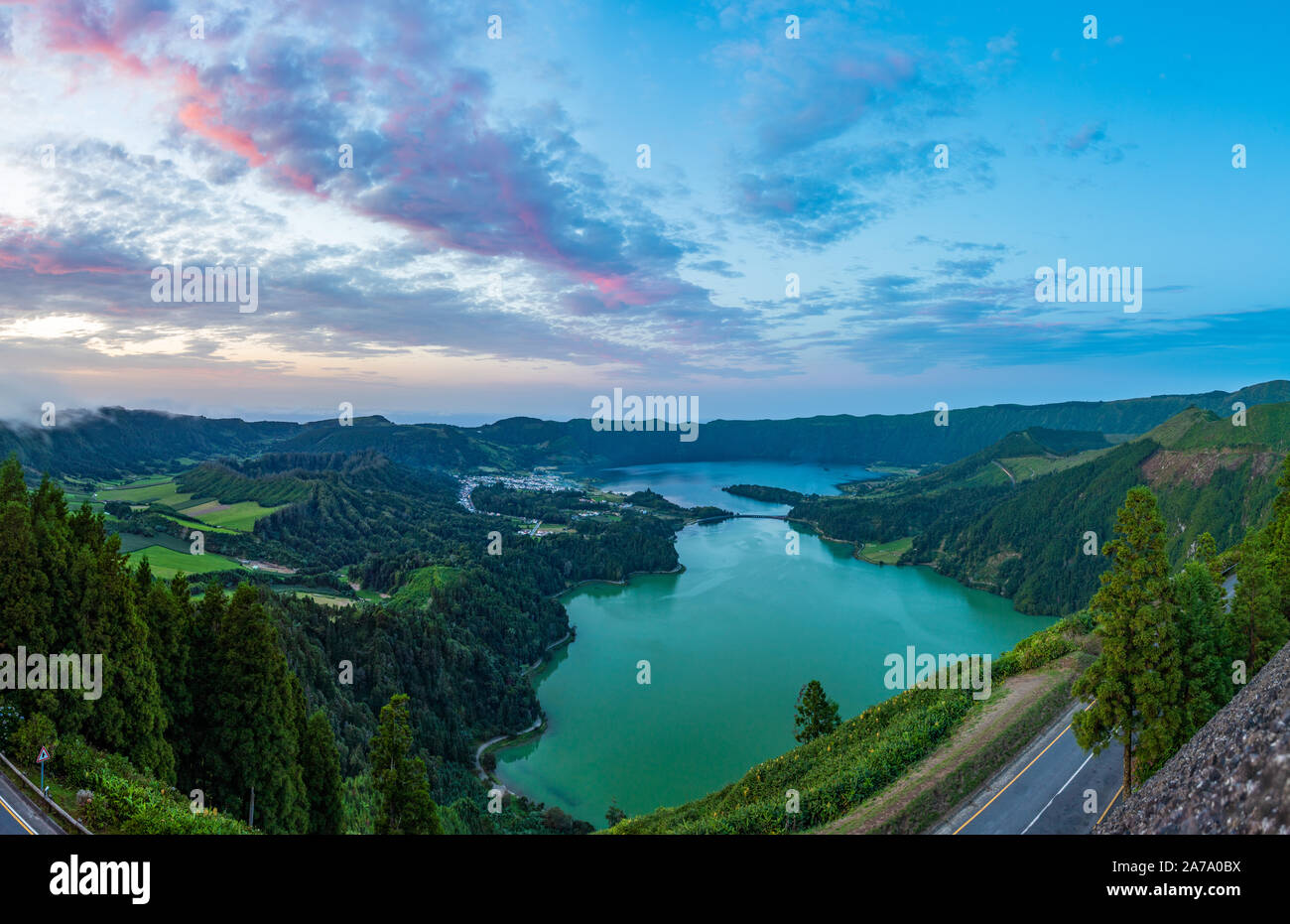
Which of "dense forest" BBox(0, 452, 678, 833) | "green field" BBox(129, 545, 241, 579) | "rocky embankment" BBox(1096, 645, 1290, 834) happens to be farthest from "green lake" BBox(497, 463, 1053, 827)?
"green field" BBox(129, 545, 241, 579)

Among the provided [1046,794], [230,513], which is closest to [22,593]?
[1046,794]

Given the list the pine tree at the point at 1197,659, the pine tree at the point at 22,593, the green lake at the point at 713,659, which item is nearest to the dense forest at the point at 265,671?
the pine tree at the point at 22,593

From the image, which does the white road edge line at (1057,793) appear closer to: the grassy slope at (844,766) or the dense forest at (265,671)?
the grassy slope at (844,766)

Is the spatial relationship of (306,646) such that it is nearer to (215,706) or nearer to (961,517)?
(215,706)

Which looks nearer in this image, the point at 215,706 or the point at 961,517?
the point at 215,706

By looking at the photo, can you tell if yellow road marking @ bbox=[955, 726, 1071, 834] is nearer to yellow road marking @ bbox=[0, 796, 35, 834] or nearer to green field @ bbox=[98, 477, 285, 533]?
yellow road marking @ bbox=[0, 796, 35, 834]

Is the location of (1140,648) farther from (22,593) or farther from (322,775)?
(22,593)
